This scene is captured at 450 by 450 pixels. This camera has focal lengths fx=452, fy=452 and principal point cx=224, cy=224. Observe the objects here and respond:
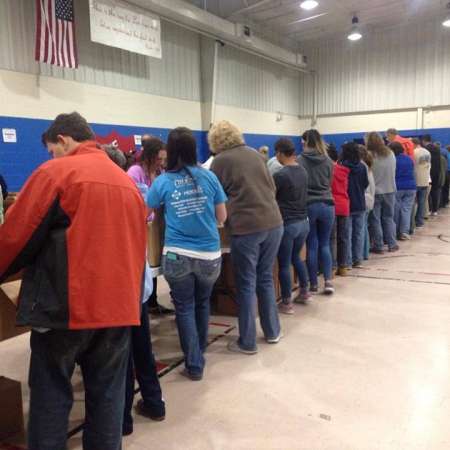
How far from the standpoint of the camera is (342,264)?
5.14 m

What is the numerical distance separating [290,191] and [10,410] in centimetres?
238

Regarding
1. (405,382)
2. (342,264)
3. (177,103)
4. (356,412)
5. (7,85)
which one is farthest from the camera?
(177,103)

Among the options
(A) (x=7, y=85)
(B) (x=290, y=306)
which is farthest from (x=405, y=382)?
(A) (x=7, y=85)

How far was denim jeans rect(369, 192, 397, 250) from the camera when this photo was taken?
19.5 ft

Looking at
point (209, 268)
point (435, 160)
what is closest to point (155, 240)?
point (209, 268)

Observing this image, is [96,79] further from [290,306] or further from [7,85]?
[290,306]

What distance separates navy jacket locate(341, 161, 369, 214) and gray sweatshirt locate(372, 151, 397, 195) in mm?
780

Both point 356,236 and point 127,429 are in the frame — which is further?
point 356,236

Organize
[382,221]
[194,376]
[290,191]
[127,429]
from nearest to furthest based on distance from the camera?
[127,429], [194,376], [290,191], [382,221]

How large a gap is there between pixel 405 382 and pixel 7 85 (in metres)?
6.16

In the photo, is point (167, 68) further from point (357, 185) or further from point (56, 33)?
point (357, 185)

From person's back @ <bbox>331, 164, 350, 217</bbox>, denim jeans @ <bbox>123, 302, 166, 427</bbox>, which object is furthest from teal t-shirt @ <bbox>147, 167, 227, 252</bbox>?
person's back @ <bbox>331, 164, 350, 217</bbox>

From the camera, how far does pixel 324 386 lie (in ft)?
8.55

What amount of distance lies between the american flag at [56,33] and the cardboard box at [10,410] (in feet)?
17.8
